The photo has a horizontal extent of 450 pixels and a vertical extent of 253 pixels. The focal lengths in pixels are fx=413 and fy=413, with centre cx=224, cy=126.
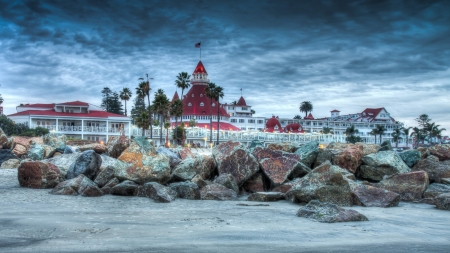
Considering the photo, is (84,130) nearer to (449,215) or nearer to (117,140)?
(117,140)

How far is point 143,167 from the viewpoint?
1299 cm

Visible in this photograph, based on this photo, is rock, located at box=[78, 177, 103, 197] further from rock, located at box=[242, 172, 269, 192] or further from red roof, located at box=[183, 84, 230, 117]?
red roof, located at box=[183, 84, 230, 117]

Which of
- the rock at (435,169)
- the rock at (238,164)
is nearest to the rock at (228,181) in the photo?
the rock at (238,164)

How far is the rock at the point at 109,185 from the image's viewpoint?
12250 millimetres

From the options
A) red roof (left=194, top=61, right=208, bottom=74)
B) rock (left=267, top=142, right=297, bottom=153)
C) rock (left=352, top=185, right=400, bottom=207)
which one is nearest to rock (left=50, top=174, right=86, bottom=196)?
rock (left=352, top=185, right=400, bottom=207)

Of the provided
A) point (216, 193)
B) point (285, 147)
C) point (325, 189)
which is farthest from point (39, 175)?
point (285, 147)

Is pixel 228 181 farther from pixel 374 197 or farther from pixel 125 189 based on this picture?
pixel 374 197

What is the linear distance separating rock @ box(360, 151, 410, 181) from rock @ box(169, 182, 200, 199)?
284 inches

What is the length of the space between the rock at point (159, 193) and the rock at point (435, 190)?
25.0ft

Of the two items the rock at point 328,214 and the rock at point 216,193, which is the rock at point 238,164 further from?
the rock at point 328,214

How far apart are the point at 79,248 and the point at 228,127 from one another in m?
73.3

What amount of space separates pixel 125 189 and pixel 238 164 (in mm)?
3946

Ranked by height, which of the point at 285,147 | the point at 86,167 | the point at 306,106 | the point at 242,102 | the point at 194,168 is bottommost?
the point at 194,168

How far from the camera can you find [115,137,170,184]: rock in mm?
12820
